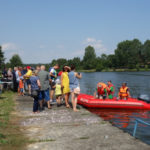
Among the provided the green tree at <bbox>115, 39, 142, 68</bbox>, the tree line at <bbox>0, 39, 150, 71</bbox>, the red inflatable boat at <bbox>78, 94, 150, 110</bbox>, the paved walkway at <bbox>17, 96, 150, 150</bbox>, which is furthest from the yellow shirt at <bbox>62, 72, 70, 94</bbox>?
the green tree at <bbox>115, 39, 142, 68</bbox>

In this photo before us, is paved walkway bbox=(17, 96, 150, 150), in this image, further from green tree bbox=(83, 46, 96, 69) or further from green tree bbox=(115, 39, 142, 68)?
green tree bbox=(83, 46, 96, 69)

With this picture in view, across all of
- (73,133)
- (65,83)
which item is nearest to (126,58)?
(65,83)

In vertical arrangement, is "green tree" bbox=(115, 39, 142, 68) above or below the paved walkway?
above

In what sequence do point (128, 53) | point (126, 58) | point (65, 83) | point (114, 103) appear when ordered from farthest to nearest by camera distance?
1. point (128, 53)
2. point (126, 58)
3. point (114, 103)
4. point (65, 83)

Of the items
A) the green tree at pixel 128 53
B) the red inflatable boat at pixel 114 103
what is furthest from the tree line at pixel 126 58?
the red inflatable boat at pixel 114 103

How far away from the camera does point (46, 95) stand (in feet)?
29.9

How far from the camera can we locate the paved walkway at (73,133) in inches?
190

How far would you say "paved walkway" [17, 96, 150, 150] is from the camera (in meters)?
4.82

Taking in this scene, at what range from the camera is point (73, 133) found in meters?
5.79

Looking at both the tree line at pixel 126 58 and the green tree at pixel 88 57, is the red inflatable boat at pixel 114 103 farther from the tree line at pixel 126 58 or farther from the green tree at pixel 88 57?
the green tree at pixel 88 57

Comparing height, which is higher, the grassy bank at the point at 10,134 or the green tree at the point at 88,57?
the green tree at the point at 88,57

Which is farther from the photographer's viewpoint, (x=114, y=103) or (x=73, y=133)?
(x=114, y=103)

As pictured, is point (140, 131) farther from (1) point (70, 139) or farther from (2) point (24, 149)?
(2) point (24, 149)

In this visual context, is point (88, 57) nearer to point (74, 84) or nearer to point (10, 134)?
point (74, 84)
